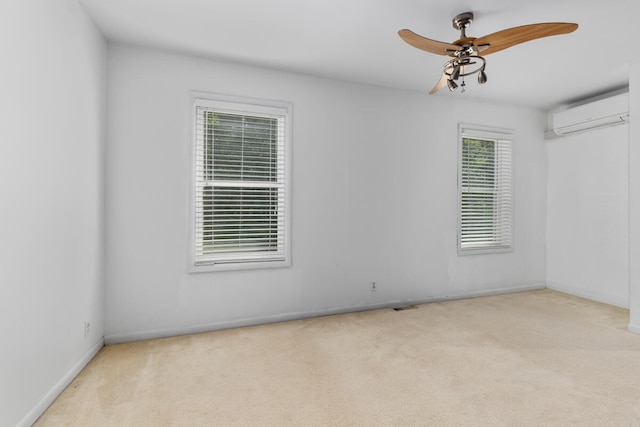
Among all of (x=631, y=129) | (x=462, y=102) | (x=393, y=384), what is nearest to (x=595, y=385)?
(x=393, y=384)

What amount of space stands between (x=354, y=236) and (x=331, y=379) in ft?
5.83

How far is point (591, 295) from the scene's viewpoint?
431cm

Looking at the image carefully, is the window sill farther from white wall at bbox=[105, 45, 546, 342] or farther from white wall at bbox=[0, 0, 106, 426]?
white wall at bbox=[0, 0, 106, 426]

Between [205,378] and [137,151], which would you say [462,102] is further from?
[205,378]

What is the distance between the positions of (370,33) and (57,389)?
344 centimetres

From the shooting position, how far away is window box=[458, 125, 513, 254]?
441 centimetres

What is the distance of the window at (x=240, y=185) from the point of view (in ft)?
10.4

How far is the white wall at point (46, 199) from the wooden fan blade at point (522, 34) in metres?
2.70

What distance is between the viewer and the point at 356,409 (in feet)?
6.31

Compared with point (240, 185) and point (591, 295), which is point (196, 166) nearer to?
point (240, 185)

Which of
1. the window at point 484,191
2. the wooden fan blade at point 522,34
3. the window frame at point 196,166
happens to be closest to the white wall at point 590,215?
the window at point 484,191

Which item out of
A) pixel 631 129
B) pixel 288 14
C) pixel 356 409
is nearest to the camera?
pixel 356 409

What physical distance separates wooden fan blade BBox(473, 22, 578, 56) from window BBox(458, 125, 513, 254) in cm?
221

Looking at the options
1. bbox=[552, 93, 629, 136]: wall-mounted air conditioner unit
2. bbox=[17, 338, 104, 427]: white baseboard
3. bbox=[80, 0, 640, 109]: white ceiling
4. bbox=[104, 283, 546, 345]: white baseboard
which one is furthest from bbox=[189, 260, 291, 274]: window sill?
bbox=[552, 93, 629, 136]: wall-mounted air conditioner unit
